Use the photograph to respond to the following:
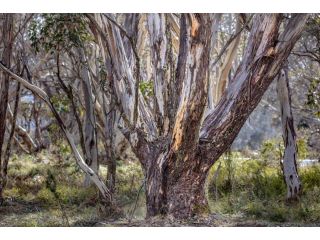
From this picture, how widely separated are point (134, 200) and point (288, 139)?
1848 millimetres

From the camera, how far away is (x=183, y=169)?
5.25 m

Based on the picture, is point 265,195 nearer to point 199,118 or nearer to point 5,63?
point 199,118

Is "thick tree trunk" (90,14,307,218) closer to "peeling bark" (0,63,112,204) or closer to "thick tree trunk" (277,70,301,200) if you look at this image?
"peeling bark" (0,63,112,204)

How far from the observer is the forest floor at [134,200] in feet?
18.8

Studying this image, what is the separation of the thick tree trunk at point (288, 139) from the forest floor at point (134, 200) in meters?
0.16

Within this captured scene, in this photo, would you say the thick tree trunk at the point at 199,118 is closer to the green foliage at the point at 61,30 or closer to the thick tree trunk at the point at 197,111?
the thick tree trunk at the point at 197,111

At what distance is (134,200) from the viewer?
668 cm

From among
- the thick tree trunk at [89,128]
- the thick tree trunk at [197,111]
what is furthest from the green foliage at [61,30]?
the thick tree trunk at [89,128]

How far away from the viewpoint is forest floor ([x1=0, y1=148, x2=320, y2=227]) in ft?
18.8

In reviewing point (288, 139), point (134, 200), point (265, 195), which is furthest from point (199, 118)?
point (265, 195)

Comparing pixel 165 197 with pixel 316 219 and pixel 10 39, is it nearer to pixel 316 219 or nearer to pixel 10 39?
pixel 316 219

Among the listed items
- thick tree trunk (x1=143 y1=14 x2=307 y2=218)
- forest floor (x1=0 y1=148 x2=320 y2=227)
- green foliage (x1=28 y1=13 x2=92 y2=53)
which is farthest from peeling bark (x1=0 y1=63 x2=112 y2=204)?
thick tree trunk (x1=143 y1=14 x2=307 y2=218)

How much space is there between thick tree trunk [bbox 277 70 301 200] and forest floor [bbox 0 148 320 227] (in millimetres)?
156
